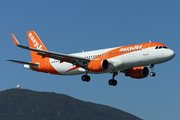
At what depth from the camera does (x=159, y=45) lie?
4344 centimetres

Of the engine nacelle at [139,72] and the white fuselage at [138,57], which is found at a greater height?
the white fuselage at [138,57]

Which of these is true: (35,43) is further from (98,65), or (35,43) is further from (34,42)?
(98,65)

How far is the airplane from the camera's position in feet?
141

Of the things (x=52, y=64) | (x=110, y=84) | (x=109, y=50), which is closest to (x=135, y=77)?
(x=110, y=84)

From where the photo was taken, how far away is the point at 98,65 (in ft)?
144

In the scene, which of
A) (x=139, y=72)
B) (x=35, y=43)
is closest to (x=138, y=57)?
(x=139, y=72)

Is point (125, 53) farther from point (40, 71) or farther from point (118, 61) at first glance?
point (40, 71)

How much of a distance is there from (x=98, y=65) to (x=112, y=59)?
2.82 meters

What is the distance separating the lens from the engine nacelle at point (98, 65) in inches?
1725

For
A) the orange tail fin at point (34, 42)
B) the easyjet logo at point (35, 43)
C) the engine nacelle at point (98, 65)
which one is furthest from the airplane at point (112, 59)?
the easyjet logo at point (35, 43)

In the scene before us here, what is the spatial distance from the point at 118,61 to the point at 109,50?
3035 millimetres

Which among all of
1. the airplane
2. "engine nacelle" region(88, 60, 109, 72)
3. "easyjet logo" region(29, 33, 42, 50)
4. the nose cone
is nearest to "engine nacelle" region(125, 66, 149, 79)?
the airplane

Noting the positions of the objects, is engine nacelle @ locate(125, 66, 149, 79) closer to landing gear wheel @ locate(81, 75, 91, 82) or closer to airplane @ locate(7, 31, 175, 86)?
airplane @ locate(7, 31, 175, 86)

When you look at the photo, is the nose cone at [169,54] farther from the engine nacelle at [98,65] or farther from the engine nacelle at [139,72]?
the engine nacelle at [98,65]
